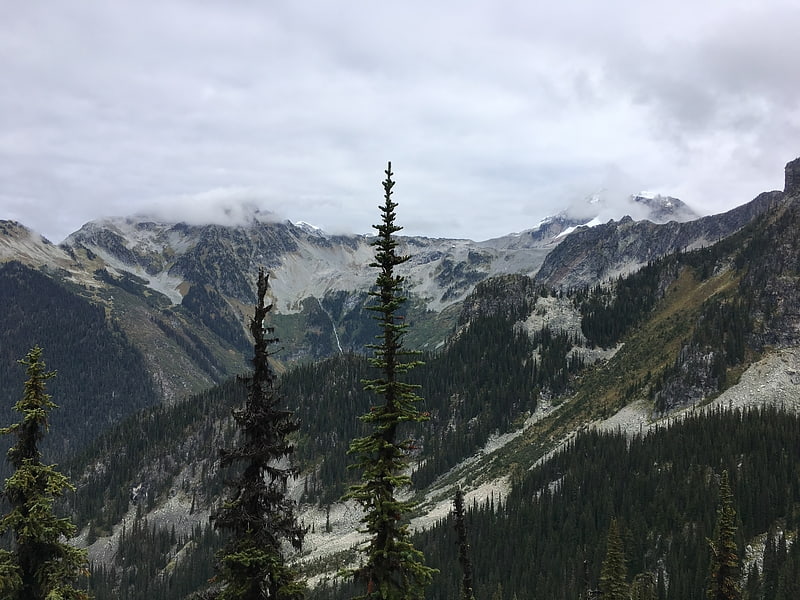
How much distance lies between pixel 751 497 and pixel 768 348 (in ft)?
216

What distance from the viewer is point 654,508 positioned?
116812mm

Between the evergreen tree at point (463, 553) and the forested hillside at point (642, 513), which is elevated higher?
the evergreen tree at point (463, 553)

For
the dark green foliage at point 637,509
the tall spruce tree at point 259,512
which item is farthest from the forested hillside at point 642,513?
the tall spruce tree at point 259,512

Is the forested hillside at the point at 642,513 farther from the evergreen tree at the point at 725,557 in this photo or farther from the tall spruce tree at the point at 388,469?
the tall spruce tree at the point at 388,469

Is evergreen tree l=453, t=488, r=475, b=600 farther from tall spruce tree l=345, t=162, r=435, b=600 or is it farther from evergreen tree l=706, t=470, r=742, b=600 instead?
evergreen tree l=706, t=470, r=742, b=600

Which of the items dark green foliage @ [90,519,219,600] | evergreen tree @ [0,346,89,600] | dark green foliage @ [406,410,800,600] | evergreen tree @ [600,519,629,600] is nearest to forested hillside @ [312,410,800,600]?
dark green foliage @ [406,410,800,600]

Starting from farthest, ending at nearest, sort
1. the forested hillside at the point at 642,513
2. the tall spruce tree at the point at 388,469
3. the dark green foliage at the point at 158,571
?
1. the dark green foliage at the point at 158,571
2. the forested hillside at the point at 642,513
3. the tall spruce tree at the point at 388,469

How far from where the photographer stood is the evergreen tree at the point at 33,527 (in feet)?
71.8

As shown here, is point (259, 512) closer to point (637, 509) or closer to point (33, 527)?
point (33, 527)

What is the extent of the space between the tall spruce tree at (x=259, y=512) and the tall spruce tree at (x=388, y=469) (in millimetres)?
2762

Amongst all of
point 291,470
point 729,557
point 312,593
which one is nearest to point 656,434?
point 312,593

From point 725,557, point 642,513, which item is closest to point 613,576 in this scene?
point 725,557

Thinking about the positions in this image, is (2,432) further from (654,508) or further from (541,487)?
(541,487)

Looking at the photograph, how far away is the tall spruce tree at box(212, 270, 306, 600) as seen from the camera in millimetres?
21891
